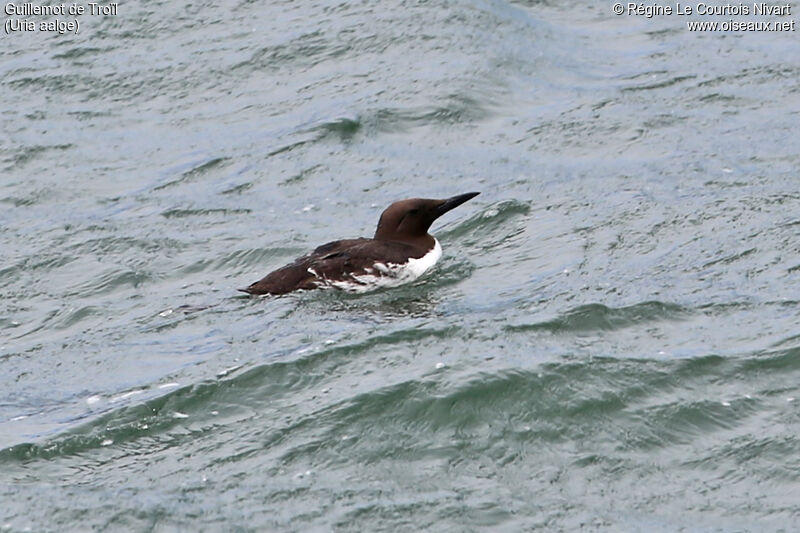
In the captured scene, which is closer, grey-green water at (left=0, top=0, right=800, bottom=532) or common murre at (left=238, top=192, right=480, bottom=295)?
grey-green water at (left=0, top=0, right=800, bottom=532)

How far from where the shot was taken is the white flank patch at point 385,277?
10.6 metres

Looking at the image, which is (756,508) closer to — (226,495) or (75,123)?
(226,495)

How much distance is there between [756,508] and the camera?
7.57 meters

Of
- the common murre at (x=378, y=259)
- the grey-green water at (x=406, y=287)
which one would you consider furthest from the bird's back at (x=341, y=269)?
the grey-green water at (x=406, y=287)

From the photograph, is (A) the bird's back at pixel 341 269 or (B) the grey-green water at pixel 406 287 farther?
(A) the bird's back at pixel 341 269

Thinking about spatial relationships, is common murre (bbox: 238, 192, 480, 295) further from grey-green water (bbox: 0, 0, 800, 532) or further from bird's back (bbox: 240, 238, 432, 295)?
grey-green water (bbox: 0, 0, 800, 532)

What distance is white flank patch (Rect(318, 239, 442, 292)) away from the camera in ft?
34.7

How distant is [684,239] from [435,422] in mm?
3655

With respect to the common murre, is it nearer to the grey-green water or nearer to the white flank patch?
the white flank patch

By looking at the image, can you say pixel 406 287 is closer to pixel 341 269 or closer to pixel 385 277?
pixel 385 277

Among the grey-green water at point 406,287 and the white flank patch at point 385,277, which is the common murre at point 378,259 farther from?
the grey-green water at point 406,287

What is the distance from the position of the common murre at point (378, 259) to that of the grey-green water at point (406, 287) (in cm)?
12

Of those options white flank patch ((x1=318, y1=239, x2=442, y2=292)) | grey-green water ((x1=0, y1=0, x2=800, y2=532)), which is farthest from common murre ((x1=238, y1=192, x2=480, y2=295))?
grey-green water ((x1=0, y1=0, x2=800, y2=532))

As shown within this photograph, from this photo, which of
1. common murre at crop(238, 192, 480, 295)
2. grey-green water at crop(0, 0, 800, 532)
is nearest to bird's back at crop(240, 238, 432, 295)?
common murre at crop(238, 192, 480, 295)
